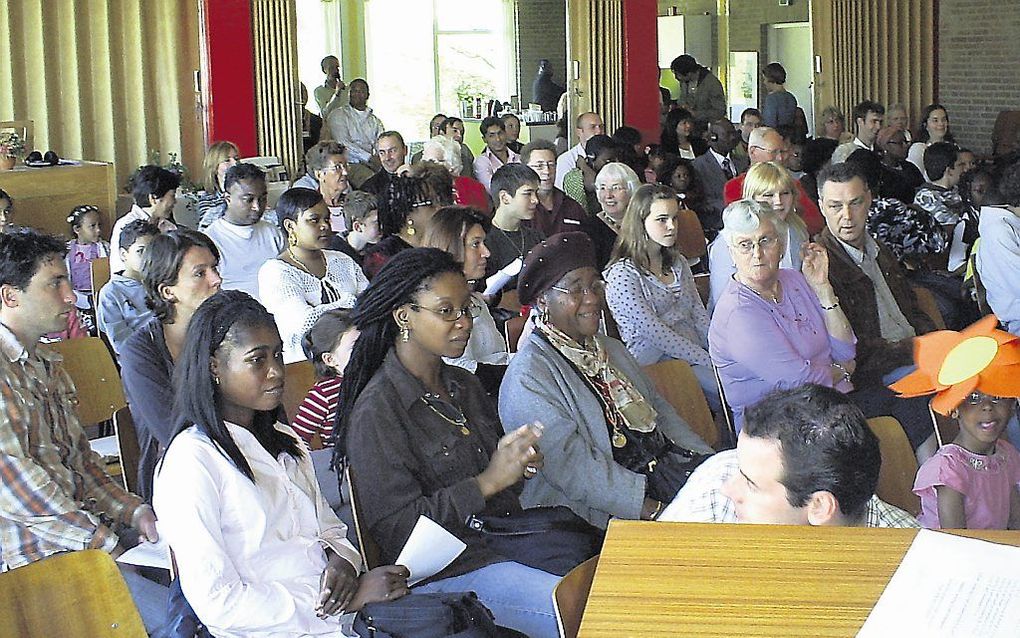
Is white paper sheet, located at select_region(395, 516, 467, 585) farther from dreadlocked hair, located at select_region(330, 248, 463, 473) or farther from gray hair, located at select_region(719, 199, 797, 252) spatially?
gray hair, located at select_region(719, 199, 797, 252)

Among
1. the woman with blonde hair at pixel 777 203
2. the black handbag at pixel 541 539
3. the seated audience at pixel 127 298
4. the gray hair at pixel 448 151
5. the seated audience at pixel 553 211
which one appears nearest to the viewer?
the black handbag at pixel 541 539

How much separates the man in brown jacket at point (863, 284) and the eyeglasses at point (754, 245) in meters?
0.64

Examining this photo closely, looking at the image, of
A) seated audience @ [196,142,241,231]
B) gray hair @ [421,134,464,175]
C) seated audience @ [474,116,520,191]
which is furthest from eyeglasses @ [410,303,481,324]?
seated audience @ [474,116,520,191]

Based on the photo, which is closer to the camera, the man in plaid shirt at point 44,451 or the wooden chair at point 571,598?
the wooden chair at point 571,598

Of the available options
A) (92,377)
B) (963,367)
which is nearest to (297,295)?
(92,377)

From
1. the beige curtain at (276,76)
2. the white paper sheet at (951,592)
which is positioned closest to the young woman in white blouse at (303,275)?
the white paper sheet at (951,592)

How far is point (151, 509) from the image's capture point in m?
3.24

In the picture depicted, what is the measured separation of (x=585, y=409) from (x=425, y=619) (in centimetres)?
111

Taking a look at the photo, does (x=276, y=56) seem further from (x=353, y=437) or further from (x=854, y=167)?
(x=353, y=437)

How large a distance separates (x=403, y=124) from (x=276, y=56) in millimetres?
7033

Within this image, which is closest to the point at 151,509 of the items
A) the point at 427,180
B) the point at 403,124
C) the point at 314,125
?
the point at 427,180

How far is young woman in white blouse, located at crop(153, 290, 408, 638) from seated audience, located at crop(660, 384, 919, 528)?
96 centimetres

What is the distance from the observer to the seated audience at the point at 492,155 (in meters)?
10.1

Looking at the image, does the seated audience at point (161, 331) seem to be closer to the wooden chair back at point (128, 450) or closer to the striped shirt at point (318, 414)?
the wooden chair back at point (128, 450)
